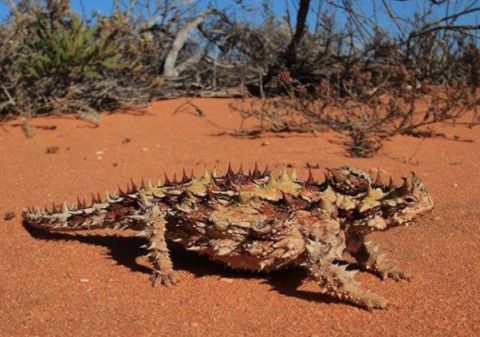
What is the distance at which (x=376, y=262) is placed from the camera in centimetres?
346

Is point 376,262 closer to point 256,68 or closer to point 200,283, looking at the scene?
point 200,283

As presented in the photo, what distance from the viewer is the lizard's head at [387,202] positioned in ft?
9.92

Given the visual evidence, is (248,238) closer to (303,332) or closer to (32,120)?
(303,332)

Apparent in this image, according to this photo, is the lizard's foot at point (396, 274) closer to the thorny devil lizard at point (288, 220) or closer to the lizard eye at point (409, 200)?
the thorny devil lizard at point (288, 220)

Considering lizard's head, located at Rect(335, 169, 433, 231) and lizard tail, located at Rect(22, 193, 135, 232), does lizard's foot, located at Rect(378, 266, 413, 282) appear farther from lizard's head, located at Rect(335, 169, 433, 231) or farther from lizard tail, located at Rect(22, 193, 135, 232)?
lizard tail, located at Rect(22, 193, 135, 232)

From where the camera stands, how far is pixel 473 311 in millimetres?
3008

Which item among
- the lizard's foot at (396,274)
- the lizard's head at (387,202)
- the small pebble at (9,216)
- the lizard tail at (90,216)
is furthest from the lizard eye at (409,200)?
the small pebble at (9,216)

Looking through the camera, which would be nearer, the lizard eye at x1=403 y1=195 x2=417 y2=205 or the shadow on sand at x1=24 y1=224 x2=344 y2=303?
the lizard eye at x1=403 y1=195 x2=417 y2=205

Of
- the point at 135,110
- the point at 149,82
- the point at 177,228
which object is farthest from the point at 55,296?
the point at 149,82

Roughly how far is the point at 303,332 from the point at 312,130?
608 centimetres

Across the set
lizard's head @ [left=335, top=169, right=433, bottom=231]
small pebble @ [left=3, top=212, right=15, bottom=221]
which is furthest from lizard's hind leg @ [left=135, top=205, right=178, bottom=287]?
small pebble @ [left=3, top=212, right=15, bottom=221]

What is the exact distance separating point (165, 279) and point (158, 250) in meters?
0.17

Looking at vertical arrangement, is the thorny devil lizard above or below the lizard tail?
above

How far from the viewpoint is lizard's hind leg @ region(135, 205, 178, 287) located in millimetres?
3385
